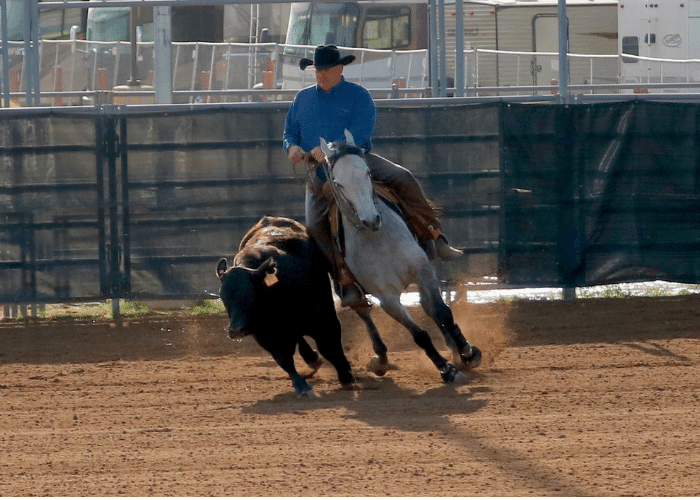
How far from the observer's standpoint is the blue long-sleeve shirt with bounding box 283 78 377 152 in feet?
25.1

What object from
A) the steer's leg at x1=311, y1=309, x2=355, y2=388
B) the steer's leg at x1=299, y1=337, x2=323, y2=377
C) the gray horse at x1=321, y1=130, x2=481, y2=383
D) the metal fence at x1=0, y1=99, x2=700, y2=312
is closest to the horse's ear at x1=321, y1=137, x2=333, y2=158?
the gray horse at x1=321, y1=130, x2=481, y2=383

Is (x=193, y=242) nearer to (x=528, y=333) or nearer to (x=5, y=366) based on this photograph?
(x=5, y=366)

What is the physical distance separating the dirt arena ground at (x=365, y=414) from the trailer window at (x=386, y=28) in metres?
11.8

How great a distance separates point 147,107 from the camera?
405 inches

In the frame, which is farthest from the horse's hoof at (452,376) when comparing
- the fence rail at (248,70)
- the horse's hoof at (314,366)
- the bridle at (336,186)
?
the fence rail at (248,70)

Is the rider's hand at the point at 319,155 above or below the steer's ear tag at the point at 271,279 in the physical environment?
above

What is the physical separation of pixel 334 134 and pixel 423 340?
167 centimetres

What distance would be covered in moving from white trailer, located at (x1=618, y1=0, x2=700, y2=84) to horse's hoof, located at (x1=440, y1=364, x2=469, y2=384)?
1363cm

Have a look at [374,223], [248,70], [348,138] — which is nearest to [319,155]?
[348,138]

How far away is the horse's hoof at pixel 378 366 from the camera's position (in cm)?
795

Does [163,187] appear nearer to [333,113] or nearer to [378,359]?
[333,113]

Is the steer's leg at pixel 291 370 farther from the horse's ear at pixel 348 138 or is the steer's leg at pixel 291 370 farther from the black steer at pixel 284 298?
the horse's ear at pixel 348 138

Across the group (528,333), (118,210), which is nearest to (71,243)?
(118,210)

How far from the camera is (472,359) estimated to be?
7586mm
